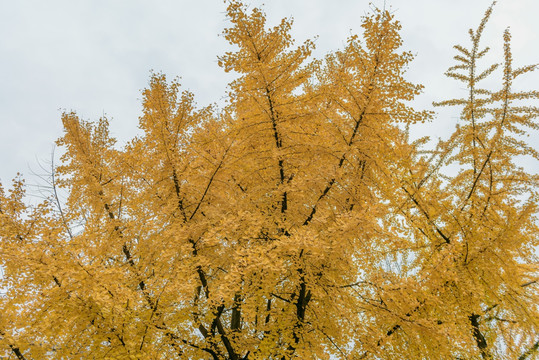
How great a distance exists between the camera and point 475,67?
14.7ft

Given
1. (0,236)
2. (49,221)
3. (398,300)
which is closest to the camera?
(398,300)

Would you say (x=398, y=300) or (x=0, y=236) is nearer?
(x=398, y=300)

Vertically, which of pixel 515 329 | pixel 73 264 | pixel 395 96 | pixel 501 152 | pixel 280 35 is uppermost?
pixel 280 35

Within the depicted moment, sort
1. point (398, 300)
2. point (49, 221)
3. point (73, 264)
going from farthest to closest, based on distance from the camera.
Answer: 1. point (49, 221)
2. point (398, 300)
3. point (73, 264)

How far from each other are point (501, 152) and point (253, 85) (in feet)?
12.2

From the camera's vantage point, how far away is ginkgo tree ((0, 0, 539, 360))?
3.24 meters

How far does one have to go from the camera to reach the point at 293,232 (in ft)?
11.3

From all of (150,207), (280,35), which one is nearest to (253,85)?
(280,35)

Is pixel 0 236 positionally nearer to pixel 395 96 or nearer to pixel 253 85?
pixel 253 85

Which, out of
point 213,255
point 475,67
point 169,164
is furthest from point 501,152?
point 169,164

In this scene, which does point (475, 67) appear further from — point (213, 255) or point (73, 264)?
point (73, 264)

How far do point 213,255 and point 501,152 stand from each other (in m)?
4.61

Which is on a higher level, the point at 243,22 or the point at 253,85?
the point at 243,22

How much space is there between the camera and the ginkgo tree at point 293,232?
3.24 metres
